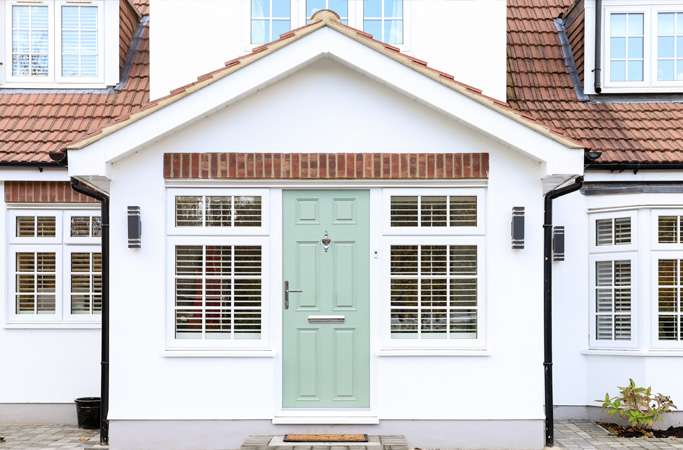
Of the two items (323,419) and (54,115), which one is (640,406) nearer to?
(323,419)

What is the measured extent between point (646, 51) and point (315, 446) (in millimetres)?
7384

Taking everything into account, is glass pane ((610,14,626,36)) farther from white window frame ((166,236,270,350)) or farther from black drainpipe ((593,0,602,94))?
white window frame ((166,236,270,350))

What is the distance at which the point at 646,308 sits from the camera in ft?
29.3

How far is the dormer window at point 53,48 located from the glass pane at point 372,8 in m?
3.77

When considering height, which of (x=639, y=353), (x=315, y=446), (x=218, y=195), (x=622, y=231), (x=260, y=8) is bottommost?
(x=315, y=446)

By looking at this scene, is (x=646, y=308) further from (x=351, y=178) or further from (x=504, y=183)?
(x=351, y=178)

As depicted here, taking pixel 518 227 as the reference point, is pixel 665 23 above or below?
above

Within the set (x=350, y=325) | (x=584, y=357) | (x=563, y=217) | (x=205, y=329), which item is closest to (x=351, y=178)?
(x=350, y=325)

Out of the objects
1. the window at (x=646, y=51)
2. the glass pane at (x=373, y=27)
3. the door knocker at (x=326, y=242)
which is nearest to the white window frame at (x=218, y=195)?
the door knocker at (x=326, y=242)

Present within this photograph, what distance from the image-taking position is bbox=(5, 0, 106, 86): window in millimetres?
10398

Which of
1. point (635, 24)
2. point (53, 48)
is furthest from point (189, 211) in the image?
point (635, 24)

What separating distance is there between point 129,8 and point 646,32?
7757mm

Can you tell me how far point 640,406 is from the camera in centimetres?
866

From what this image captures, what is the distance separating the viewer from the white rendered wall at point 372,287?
766 centimetres
